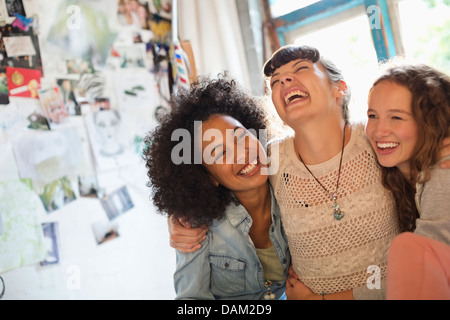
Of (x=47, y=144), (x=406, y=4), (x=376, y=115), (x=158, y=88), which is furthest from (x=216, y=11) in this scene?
(x=376, y=115)

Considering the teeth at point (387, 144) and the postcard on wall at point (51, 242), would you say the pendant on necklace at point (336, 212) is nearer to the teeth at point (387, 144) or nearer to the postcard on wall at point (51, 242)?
the teeth at point (387, 144)

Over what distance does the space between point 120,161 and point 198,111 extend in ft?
1.90

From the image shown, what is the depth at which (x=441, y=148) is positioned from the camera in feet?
3.66

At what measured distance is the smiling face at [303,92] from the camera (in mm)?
1205

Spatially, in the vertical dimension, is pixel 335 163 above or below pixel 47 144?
below

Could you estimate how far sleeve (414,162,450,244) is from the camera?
3.33 feet

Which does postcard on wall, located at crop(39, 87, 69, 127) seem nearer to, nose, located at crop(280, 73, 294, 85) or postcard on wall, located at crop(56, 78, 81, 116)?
postcard on wall, located at crop(56, 78, 81, 116)

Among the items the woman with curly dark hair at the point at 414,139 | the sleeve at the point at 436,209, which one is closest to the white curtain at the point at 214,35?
the woman with curly dark hair at the point at 414,139

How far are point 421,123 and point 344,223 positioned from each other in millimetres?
340

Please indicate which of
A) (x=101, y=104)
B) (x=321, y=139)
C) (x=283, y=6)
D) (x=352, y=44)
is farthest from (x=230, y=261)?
(x=283, y=6)

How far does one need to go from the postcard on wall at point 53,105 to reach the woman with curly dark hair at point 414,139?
1107mm

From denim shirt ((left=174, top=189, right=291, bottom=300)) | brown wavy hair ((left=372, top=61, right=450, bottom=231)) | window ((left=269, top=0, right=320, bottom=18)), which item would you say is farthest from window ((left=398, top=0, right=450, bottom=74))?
denim shirt ((left=174, top=189, right=291, bottom=300))

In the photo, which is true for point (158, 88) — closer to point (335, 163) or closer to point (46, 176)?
point (46, 176)

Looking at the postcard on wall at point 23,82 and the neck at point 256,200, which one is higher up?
the postcard on wall at point 23,82
